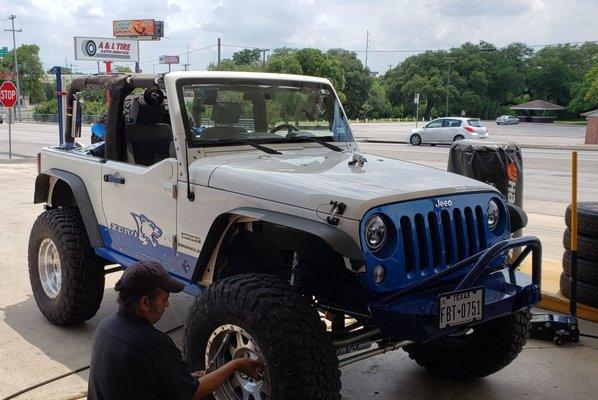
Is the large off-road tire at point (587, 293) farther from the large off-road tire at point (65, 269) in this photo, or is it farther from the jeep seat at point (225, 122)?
the large off-road tire at point (65, 269)

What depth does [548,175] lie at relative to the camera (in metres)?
17.1

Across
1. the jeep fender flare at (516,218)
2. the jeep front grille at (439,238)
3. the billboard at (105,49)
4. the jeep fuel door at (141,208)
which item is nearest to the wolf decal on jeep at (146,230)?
the jeep fuel door at (141,208)

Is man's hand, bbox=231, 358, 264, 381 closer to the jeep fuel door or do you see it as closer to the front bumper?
the front bumper

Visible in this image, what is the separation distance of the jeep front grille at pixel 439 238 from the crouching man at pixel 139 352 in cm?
131

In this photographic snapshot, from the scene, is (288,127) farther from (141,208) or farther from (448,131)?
(448,131)

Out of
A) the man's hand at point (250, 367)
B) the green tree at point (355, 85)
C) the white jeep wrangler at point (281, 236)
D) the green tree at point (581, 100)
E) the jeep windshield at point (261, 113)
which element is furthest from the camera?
the green tree at point (355, 85)

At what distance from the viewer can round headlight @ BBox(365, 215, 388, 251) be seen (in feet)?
10.4

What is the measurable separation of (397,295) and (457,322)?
33cm

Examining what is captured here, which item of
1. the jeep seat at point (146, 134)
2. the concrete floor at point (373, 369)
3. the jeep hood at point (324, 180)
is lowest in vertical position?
the concrete floor at point (373, 369)

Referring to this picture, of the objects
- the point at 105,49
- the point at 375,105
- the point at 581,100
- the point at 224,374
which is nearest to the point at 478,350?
the point at 224,374

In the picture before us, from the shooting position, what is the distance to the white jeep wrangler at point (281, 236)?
3105 millimetres

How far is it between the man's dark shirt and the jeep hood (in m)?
→ 1.15

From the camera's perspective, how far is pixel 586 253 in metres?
5.24

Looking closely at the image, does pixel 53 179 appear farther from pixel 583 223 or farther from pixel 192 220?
pixel 583 223
